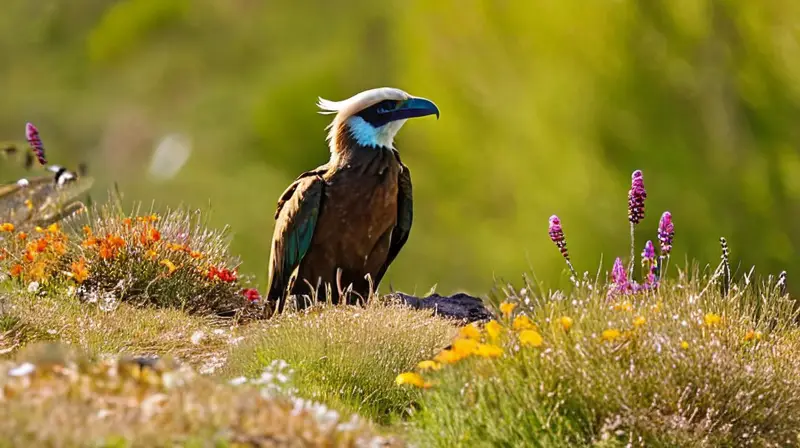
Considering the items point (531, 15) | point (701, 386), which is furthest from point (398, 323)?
point (531, 15)

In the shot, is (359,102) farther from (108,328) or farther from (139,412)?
(139,412)

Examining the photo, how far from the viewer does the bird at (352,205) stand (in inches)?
272

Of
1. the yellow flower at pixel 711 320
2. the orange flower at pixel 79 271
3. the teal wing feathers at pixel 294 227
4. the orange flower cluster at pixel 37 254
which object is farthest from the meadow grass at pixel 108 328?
the yellow flower at pixel 711 320

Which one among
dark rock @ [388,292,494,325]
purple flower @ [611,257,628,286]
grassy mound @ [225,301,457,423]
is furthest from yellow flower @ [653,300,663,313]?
dark rock @ [388,292,494,325]

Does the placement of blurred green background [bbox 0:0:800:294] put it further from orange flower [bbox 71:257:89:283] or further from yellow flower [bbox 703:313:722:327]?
yellow flower [bbox 703:313:722:327]

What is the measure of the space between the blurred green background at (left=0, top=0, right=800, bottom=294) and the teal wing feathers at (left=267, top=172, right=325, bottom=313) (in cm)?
166

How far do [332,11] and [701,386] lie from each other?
7.46 m

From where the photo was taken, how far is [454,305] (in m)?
8.05

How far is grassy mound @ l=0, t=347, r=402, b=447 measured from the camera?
9.39 ft

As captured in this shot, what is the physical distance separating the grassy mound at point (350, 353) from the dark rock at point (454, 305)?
1634mm

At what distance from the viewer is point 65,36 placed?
12758mm

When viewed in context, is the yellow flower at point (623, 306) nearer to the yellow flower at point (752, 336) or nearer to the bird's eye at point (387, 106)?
the yellow flower at point (752, 336)

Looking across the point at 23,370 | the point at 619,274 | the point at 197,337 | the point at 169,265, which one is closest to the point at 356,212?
the point at 197,337

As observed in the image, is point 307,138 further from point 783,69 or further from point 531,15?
point 783,69
